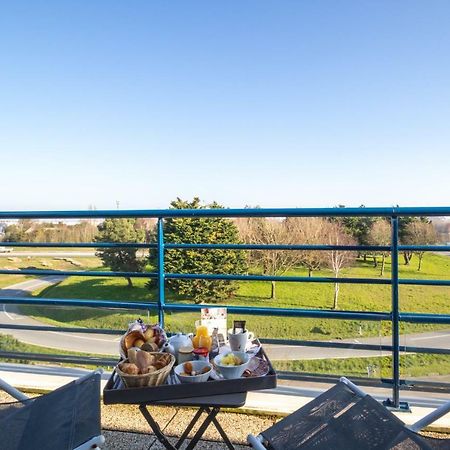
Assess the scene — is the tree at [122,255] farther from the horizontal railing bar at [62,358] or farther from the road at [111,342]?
the horizontal railing bar at [62,358]

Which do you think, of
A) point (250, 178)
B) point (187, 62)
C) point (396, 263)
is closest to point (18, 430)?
point (396, 263)

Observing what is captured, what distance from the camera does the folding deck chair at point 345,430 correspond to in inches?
51.3

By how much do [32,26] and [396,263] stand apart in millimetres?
12828

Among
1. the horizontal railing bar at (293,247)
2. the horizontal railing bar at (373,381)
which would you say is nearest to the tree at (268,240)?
the horizontal railing bar at (293,247)

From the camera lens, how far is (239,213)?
242 centimetres

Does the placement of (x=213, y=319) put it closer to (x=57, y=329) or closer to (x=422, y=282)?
(x=422, y=282)

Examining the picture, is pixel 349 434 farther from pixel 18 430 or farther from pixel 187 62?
pixel 187 62

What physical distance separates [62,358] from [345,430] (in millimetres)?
2177

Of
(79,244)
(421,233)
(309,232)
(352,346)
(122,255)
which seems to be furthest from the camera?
(309,232)

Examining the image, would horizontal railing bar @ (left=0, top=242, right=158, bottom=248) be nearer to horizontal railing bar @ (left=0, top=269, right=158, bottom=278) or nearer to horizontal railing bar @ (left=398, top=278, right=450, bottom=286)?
horizontal railing bar @ (left=0, top=269, right=158, bottom=278)

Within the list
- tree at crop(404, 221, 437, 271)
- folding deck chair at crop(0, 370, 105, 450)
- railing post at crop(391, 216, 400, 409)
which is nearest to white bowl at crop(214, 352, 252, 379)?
folding deck chair at crop(0, 370, 105, 450)

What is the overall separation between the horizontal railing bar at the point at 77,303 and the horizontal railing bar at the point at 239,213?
1.95 feet

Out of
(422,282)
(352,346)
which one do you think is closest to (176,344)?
(352,346)

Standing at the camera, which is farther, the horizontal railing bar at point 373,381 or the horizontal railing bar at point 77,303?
the horizontal railing bar at point 77,303
